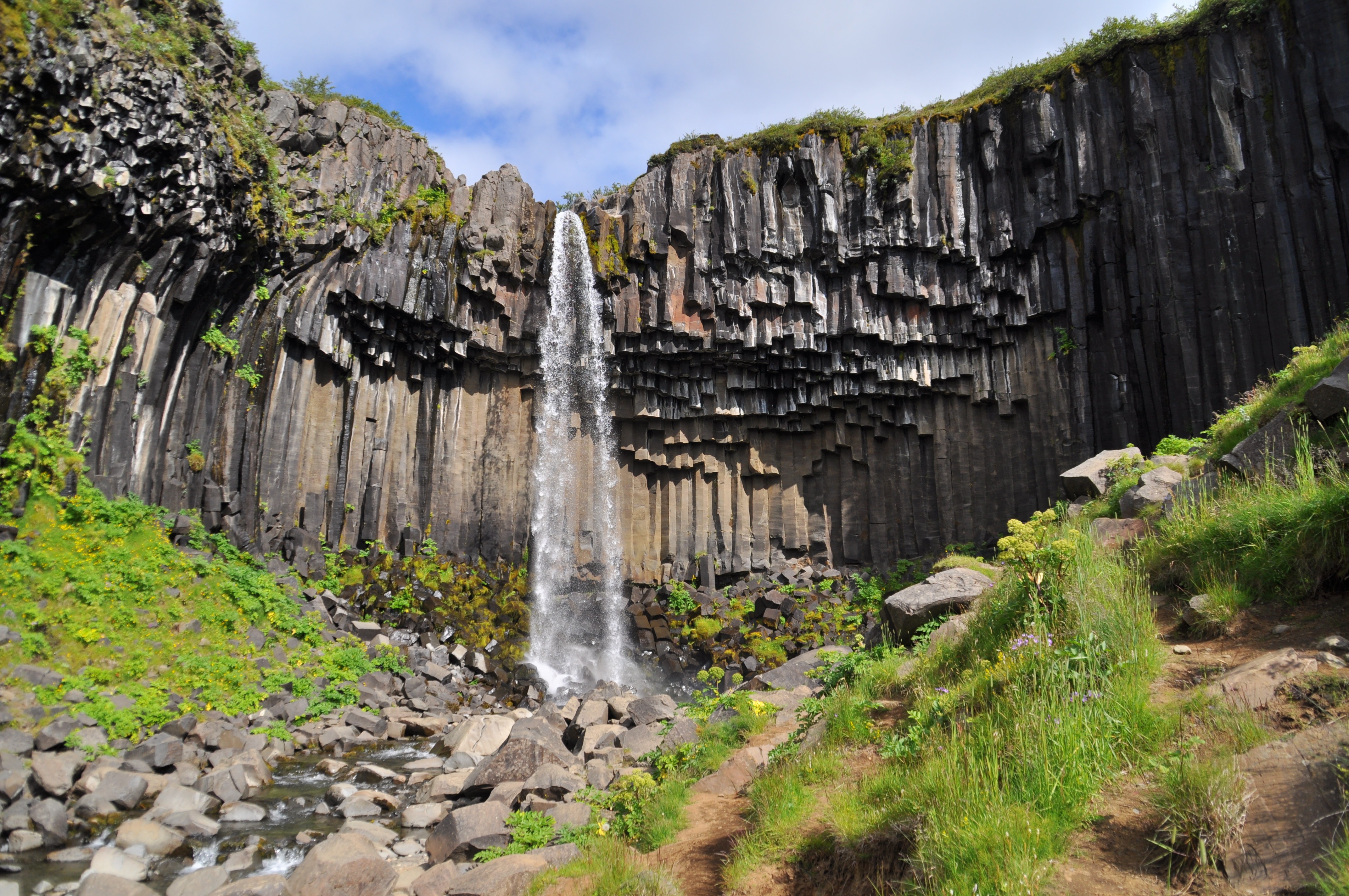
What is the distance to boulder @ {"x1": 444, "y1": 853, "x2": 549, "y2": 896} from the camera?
579 cm

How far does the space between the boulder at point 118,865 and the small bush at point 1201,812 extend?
335 inches

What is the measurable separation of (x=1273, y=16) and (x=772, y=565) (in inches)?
724

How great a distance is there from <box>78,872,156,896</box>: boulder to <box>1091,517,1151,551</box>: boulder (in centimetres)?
883

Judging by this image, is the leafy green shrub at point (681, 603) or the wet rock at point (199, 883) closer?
the wet rock at point (199, 883)

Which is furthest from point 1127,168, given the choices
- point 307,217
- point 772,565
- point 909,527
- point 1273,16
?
point 307,217

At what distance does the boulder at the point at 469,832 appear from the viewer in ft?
24.0

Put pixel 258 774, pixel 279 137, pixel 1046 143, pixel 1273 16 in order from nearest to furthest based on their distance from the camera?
pixel 258 774
pixel 1273 16
pixel 279 137
pixel 1046 143

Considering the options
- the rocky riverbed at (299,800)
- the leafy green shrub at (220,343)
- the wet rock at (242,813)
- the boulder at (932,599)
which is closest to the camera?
the rocky riverbed at (299,800)

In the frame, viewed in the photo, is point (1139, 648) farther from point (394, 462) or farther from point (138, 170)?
point (394, 462)

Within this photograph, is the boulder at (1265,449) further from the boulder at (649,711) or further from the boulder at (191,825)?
the boulder at (191,825)

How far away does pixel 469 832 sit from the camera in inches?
291

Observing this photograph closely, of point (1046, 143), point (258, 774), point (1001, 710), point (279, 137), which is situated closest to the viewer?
point (1001, 710)

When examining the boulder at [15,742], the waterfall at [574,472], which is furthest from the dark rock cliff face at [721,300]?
the boulder at [15,742]

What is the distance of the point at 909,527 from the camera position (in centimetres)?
2283
